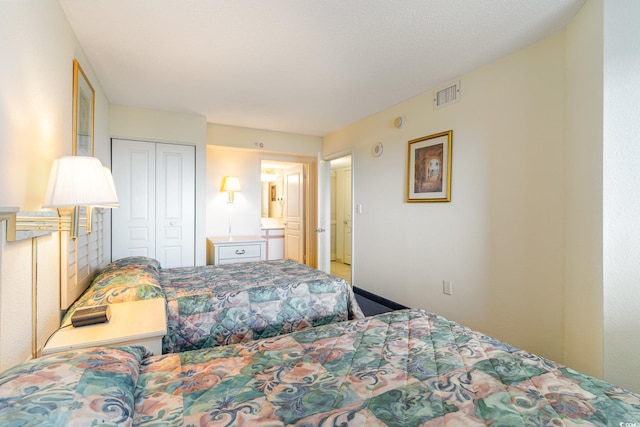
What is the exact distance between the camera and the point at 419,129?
124 inches

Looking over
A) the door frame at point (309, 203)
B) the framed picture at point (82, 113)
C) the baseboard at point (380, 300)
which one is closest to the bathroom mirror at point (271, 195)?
the door frame at point (309, 203)

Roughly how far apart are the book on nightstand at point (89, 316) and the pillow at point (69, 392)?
0.56 m

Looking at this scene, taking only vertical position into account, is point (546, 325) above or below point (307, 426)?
below

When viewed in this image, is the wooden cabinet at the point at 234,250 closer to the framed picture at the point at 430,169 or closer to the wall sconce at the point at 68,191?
the framed picture at the point at 430,169

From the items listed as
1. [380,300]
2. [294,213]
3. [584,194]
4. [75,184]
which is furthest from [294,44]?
[294,213]

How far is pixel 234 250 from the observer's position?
3.99 m

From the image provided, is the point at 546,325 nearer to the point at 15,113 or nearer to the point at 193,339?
the point at 193,339

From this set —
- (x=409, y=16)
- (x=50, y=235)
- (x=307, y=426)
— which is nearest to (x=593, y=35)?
(x=409, y=16)

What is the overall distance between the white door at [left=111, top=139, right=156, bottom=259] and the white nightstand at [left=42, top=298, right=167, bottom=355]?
2.18m

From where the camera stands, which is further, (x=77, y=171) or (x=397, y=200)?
(x=397, y=200)

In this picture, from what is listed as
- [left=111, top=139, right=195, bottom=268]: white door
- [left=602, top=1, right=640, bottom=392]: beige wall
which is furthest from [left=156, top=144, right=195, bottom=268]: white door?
[left=602, top=1, right=640, bottom=392]: beige wall

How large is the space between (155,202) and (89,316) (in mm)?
2440

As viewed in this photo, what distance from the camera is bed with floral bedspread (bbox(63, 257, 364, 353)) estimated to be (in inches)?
73.3

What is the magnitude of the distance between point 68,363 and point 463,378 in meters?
1.22
